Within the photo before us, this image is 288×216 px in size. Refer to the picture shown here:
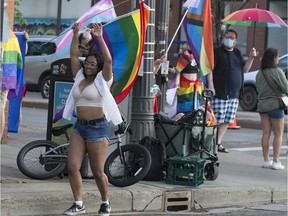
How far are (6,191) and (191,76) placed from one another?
505cm

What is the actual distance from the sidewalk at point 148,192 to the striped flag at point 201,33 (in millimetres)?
1573

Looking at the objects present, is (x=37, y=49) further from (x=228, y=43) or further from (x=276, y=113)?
(x=276, y=113)

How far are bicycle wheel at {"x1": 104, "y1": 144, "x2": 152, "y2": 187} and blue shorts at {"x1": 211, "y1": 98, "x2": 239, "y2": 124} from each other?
13.2ft

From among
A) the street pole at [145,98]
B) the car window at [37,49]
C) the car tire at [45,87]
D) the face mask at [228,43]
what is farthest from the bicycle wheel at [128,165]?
the car window at [37,49]

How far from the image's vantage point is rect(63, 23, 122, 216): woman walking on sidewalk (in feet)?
26.3

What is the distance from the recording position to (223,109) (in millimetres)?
13336

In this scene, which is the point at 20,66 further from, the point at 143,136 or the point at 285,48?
the point at 285,48

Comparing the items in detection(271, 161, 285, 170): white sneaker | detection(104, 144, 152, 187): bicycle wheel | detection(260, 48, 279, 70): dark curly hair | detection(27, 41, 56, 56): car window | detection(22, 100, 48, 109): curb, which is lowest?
detection(22, 100, 48, 109): curb

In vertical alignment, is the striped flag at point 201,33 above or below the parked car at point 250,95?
above

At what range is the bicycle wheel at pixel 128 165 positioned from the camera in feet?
30.4

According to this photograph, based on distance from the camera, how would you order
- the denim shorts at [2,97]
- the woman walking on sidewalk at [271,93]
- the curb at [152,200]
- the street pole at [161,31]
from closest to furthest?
the curb at [152,200], the denim shorts at [2,97], the street pole at [161,31], the woman walking on sidewalk at [271,93]

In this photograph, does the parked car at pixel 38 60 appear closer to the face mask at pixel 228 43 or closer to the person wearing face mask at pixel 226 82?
the person wearing face mask at pixel 226 82

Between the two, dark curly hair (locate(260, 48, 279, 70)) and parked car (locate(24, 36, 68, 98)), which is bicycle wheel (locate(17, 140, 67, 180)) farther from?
parked car (locate(24, 36, 68, 98))

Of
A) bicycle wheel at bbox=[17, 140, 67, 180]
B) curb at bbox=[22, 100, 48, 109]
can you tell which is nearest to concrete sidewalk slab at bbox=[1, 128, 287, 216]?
bicycle wheel at bbox=[17, 140, 67, 180]
